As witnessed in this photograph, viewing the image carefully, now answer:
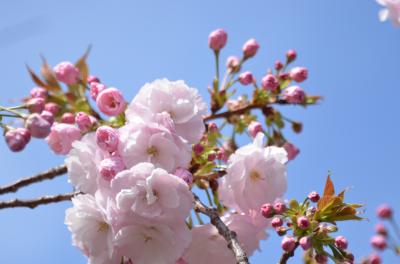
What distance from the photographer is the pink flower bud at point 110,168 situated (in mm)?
1627

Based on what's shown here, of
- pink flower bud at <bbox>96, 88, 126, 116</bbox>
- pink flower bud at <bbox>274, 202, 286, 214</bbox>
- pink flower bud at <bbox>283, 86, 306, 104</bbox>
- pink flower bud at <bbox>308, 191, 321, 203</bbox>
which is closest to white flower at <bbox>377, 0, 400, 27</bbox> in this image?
pink flower bud at <bbox>283, 86, 306, 104</bbox>

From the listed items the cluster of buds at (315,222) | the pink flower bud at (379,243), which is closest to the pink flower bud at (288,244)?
the cluster of buds at (315,222)

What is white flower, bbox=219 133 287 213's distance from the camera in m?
2.08

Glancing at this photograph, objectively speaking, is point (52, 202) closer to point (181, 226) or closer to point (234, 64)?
point (181, 226)

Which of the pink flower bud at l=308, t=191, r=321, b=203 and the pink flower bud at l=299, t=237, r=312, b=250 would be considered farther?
the pink flower bud at l=308, t=191, r=321, b=203

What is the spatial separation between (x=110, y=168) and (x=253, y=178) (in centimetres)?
73

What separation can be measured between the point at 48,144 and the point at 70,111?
1.00 m

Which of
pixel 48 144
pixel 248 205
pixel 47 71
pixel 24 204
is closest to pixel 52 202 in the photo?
pixel 24 204

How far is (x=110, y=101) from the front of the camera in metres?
2.01

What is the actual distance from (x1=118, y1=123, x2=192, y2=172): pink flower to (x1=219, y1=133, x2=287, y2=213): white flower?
380 mm

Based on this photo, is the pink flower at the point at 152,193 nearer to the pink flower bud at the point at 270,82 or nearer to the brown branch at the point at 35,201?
the brown branch at the point at 35,201

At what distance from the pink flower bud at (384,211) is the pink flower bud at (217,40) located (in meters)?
2.13

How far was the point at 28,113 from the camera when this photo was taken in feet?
6.09

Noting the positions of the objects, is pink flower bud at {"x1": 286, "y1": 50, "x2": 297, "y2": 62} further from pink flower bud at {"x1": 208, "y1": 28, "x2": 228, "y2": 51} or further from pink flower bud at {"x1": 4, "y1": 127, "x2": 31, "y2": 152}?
pink flower bud at {"x1": 4, "y1": 127, "x2": 31, "y2": 152}
